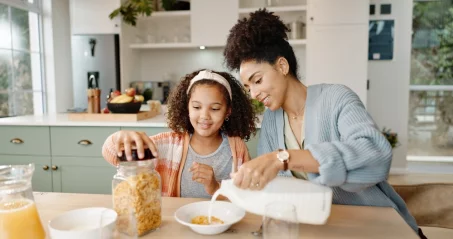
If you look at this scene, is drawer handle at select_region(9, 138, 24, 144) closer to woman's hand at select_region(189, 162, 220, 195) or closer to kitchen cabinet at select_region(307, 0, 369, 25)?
woman's hand at select_region(189, 162, 220, 195)

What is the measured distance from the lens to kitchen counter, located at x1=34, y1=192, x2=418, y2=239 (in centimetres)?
92

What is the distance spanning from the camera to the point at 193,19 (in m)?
4.00

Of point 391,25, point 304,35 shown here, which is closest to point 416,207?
point 304,35

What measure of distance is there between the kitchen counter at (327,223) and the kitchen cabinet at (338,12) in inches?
114

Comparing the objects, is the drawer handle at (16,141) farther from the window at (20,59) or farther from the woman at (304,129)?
the woman at (304,129)

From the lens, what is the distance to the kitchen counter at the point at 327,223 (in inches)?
36.4

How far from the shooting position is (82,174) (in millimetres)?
2484

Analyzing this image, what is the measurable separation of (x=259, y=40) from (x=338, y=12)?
270 cm

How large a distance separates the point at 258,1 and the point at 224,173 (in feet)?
10.1

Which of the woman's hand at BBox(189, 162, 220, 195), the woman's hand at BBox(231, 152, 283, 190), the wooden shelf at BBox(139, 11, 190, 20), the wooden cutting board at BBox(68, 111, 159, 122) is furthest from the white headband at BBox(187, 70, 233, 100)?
the wooden shelf at BBox(139, 11, 190, 20)

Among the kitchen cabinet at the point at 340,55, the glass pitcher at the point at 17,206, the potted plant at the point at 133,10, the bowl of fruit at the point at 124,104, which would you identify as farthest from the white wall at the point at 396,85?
the glass pitcher at the point at 17,206

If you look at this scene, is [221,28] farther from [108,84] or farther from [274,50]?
[274,50]

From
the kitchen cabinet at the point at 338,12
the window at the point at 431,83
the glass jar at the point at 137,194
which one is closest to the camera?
the glass jar at the point at 137,194

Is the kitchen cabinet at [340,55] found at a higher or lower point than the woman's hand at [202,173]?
higher
